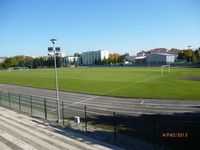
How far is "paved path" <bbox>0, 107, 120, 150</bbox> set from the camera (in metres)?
13.8

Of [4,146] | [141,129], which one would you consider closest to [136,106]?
[141,129]

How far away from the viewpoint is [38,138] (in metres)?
15.4

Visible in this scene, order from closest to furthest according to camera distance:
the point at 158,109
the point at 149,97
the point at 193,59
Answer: the point at 158,109 → the point at 149,97 → the point at 193,59

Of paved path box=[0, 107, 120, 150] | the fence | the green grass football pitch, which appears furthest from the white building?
paved path box=[0, 107, 120, 150]

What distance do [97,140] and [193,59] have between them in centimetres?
13023

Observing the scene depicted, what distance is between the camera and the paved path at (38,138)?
13.8 meters

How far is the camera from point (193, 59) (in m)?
135

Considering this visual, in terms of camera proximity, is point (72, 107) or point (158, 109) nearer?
point (158, 109)

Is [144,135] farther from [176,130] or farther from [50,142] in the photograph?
[50,142]

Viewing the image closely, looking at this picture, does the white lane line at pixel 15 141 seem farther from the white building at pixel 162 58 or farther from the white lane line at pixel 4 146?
the white building at pixel 162 58

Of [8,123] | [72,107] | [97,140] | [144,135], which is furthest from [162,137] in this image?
[72,107]

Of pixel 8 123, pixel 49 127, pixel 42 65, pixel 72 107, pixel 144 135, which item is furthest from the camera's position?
pixel 42 65
